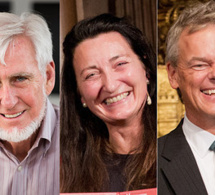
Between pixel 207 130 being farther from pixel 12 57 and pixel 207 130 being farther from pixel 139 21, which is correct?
pixel 12 57

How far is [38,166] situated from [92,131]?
49 centimetres

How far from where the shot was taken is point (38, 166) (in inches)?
110

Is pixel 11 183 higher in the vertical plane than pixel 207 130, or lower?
lower

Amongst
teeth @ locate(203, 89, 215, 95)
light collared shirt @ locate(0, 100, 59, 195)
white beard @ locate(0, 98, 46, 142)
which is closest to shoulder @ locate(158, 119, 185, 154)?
teeth @ locate(203, 89, 215, 95)

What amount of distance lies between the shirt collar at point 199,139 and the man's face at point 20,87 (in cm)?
140

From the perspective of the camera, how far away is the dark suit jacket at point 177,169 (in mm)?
3312

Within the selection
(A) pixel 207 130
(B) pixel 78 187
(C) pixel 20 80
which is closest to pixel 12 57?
(C) pixel 20 80

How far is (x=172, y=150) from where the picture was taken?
11.3 feet

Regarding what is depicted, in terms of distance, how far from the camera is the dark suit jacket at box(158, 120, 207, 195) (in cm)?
331

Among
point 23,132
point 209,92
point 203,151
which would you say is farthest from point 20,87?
point 203,151

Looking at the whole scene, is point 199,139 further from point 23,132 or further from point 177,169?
point 23,132

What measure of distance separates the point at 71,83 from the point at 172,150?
1.16 m

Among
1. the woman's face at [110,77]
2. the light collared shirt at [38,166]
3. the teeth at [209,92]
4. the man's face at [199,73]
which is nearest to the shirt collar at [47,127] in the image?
the light collared shirt at [38,166]

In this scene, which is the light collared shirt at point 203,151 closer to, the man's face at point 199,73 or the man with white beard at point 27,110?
the man's face at point 199,73
